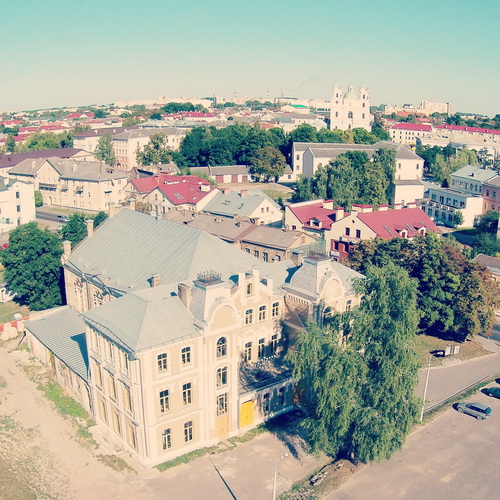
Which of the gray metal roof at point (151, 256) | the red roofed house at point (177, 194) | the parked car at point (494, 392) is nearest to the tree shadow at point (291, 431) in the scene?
the gray metal roof at point (151, 256)

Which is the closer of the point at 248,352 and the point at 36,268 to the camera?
the point at 248,352

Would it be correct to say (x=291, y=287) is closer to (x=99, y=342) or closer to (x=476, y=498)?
(x=99, y=342)

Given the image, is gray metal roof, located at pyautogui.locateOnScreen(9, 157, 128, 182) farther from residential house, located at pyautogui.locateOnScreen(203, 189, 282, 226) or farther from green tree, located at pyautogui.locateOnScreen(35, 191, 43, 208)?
residential house, located at pyautogui.locateOnScreen(203, 189, 282, 226)

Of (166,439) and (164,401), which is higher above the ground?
(164,401)

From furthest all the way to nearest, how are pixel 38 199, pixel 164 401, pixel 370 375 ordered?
1. pixel 38 199
2. pixel 164 401
3. pixel 370 375

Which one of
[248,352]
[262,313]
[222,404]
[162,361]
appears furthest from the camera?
[248,352]

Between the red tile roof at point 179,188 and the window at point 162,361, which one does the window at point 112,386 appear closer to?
the window at point 162,361

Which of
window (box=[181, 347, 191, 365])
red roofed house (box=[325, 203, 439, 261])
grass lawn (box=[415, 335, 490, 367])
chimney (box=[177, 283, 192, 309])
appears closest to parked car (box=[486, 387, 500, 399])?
grass lawn (box=[415, 335, 490, 367])

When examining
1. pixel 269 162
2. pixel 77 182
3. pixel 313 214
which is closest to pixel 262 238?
pixel 313 214

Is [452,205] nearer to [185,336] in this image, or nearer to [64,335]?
[64,335]
